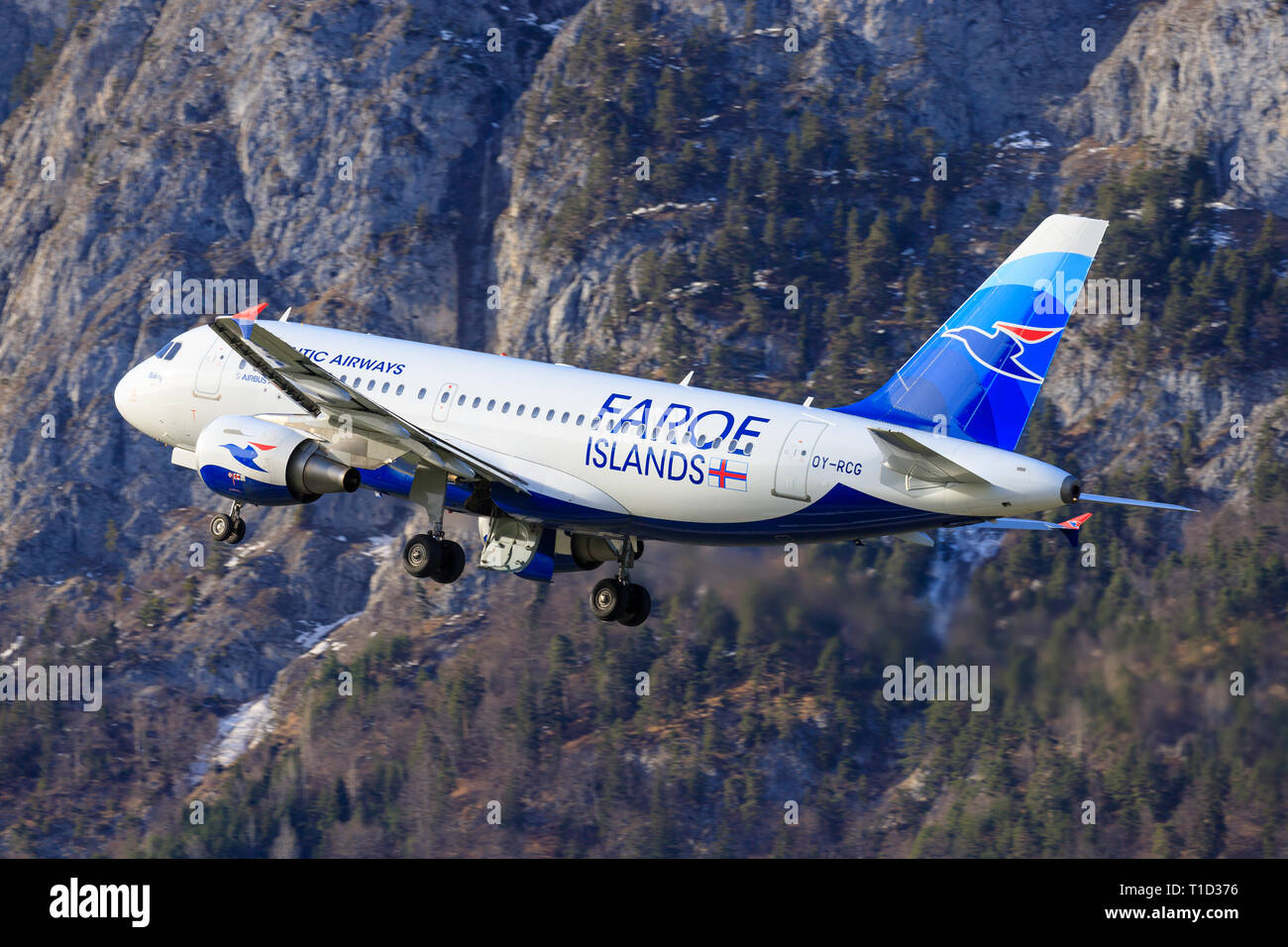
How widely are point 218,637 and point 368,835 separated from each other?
17.7 metres

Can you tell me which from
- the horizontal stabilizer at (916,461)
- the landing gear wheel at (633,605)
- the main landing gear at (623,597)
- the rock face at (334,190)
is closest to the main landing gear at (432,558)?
the main landing gear at (623,597)

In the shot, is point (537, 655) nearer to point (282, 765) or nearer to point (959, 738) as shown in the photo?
point (282, 765)

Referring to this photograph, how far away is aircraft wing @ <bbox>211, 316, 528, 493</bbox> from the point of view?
45219mm

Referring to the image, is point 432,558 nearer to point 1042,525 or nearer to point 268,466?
point 268,466

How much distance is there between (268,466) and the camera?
4831cm

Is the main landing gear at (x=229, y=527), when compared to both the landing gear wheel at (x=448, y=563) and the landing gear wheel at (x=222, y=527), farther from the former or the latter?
the landing gear wheel at (x=448, y=563)

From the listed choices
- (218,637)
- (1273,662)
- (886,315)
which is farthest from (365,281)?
(1273,662)

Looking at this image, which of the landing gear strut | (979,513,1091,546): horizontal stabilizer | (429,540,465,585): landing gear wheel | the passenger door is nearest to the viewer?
the passenger door

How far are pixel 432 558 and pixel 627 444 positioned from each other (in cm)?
609

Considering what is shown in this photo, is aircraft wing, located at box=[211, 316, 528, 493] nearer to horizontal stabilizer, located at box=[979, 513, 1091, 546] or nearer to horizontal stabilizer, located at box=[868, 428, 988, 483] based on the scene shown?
horizontal stabilizer, located at box=[868, 428, 988, 483]

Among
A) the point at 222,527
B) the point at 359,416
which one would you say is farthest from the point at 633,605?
the point at 222,527

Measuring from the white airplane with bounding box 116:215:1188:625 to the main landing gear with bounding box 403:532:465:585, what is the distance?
0.20ft

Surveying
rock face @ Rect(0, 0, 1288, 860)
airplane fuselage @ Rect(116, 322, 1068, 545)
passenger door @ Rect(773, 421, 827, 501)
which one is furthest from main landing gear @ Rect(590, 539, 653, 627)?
rock face @ Rect(0, 0, 1288, 860)
